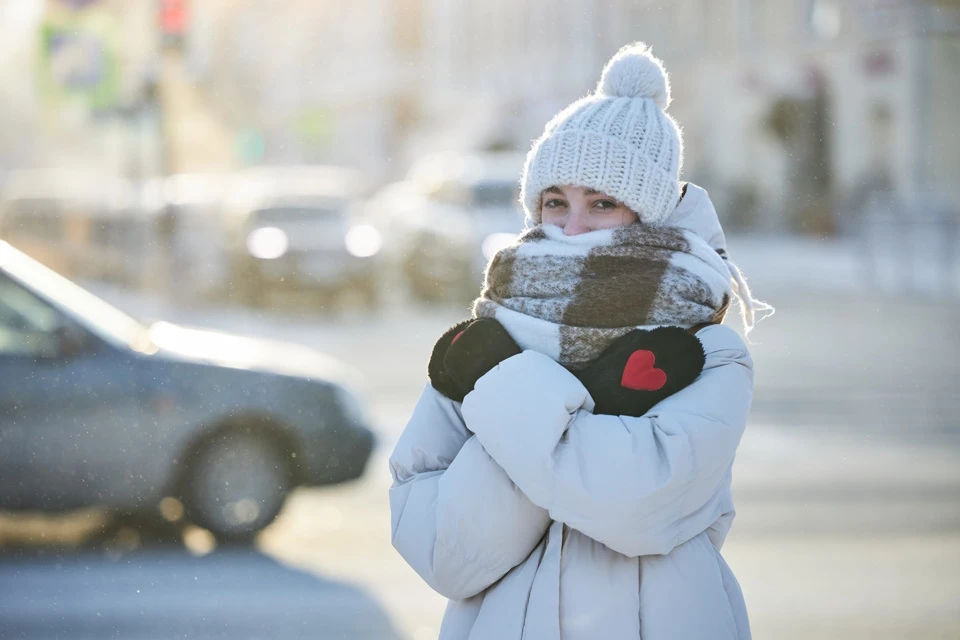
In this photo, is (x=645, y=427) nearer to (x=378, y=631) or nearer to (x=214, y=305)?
(x=378, y=631)

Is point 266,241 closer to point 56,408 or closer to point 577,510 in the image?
point 56,408

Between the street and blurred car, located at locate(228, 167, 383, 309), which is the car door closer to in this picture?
the street

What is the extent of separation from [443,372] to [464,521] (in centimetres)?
26

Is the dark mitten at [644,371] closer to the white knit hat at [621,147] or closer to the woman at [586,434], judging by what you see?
the woman at [586,434]

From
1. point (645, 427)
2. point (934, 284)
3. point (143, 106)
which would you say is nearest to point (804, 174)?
point (934, 284)

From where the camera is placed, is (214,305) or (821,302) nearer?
(214,305)

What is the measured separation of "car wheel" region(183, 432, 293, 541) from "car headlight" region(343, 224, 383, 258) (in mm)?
11098

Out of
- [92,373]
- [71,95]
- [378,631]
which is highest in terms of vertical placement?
[71,95]

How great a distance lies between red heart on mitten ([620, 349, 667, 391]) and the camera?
1892 millimetres

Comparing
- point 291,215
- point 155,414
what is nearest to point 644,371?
point 155,414

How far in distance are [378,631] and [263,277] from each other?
13564mm

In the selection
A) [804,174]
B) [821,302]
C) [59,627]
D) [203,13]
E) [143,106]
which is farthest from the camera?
[804,174]

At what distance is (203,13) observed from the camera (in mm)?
11641

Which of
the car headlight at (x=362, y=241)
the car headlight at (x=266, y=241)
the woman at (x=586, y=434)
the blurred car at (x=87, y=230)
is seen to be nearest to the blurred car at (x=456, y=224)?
the car headlight at (x=362, y=241)
